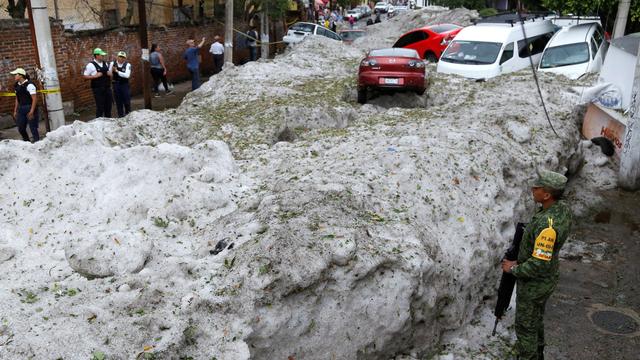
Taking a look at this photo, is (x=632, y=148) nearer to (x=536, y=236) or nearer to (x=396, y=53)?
(x=396, y=53)

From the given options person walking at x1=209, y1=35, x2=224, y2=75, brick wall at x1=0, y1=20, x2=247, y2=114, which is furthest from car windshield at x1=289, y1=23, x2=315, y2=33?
person walking at x1=209, y1=35, x2=224, y2=75

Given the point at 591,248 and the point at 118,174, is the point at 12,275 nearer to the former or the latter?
the point at 118,174

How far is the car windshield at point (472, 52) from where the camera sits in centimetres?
1516

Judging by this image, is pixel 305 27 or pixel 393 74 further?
pixel 305 27

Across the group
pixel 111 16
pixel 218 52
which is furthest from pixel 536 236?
pixel 111 16

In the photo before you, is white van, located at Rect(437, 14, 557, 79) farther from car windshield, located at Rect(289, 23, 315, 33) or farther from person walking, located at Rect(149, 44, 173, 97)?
car windshield, located at Rect(289, 23, 315, 33)

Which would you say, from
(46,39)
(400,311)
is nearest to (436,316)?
(400,311)

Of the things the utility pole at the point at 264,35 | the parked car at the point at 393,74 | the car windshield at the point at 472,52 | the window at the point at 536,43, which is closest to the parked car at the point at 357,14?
the utility pole at the point at 264,35

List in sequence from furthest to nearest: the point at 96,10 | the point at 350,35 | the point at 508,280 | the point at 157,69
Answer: the point at 350,35
the point at 96,10
the point at 157,69
the point at 508,280

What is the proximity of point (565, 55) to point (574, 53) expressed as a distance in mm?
224

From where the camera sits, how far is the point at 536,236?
463 cm

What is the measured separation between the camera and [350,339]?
4.70 metres

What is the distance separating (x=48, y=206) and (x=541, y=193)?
5008mm

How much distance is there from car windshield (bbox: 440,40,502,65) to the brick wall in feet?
31.6
